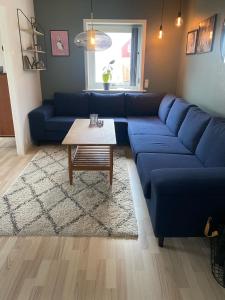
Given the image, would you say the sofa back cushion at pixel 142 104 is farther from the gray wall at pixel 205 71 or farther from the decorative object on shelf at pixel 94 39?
the decorative object on shelf at pixel 94 39

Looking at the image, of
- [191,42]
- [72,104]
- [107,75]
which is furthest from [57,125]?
[191,42]

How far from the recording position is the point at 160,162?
2.18 metres

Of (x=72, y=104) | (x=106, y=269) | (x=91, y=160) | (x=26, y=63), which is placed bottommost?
(x=106, y=269)

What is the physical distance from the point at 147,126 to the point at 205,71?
109 centimetres

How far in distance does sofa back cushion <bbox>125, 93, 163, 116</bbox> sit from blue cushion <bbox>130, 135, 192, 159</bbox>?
1.20 meters

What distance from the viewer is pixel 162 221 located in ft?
5.43

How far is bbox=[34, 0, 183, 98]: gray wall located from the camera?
389 centimetres

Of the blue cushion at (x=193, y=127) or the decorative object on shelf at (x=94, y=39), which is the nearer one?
the blue cushion at (x=193, y=127)

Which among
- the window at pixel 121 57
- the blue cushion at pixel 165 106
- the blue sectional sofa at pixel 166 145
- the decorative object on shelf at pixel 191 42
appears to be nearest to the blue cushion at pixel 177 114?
the blue sectional sofa at pixel 166 145

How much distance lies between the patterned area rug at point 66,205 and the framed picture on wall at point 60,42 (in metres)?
2.27

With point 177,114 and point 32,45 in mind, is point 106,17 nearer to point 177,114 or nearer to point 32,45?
point 32,45

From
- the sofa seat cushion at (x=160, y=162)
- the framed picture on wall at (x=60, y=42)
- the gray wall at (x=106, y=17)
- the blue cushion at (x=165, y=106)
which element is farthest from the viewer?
the framed picture on wall at (x=60, y=42)

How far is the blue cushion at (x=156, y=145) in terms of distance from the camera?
2.51 meters

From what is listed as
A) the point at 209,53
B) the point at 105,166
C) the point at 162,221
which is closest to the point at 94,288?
the point at 162,221
